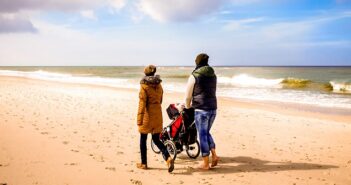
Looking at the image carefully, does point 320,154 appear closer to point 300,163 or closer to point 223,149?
point 300,163

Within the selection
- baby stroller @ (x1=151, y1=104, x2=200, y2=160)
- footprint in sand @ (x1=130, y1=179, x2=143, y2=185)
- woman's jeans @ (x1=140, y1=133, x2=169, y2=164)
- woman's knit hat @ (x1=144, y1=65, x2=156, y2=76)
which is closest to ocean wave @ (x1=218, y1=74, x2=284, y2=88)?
baby stroller @ (x1=151, y1=104, x2=200, y2=160)

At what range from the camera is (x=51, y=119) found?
1058 cm

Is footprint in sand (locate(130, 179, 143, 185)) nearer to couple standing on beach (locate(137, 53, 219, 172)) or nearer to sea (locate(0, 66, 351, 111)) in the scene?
couple standing on beach (locate(137, 53, 219, 172))

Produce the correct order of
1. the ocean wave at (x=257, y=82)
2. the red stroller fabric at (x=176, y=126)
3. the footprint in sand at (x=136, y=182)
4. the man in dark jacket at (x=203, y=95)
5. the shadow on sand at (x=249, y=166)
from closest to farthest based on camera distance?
the footprint in sand at (x=136, y=182) < the man in dark jacket at (x=203, y=95) < the shadow on sand at (x=249, y=166) < the red stroller fabric at (x=176, y=126) < the ocean wave at (x=257, y=82)

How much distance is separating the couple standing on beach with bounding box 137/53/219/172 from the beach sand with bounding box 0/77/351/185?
2.14ft

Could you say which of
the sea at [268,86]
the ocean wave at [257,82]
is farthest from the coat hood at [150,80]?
the ocean wave at [257,82]

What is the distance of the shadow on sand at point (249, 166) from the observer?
6.21m

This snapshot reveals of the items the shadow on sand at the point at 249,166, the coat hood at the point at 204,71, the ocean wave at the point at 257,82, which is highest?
the ocean wave at the point at 257,82

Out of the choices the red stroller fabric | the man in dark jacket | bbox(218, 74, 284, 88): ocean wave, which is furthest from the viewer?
bbox(218, 74, 284, 88): ocean wave

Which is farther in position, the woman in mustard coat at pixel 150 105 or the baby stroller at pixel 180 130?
the baby stroller at pixel 180 130

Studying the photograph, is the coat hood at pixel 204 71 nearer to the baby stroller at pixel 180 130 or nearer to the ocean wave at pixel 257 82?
the baby stroller at pixel 180 130

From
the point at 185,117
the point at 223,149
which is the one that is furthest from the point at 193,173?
the point at 223,149

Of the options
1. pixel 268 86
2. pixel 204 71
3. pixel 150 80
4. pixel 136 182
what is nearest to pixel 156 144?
pixel 136 182

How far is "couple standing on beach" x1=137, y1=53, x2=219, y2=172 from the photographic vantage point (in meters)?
5.77
